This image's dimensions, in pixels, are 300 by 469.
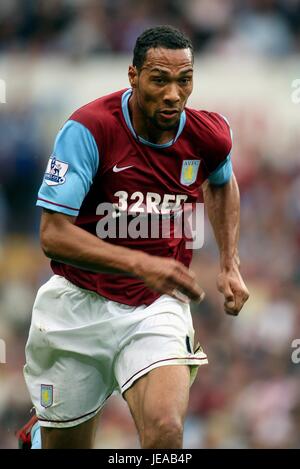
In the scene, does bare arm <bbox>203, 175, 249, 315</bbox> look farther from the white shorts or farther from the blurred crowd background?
the blurred crowd background

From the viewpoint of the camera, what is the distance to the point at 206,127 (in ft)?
20.1

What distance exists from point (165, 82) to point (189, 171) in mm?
602

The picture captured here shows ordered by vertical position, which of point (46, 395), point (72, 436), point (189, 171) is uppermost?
point (189, 171)

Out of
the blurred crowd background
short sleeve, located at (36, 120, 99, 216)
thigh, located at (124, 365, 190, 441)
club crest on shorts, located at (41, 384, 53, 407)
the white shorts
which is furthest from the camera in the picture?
the blurred crowd background

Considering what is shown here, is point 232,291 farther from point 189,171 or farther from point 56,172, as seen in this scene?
point 56,172

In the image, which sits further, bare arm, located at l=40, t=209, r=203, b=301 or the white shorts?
the white shorts

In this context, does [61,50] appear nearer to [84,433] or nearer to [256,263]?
[256,263]

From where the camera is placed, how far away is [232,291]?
6.02 m

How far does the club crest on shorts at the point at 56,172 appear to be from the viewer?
5.67m

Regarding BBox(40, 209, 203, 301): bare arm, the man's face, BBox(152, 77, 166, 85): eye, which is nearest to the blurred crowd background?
BBox(40, 209, 203, 301): bare arm

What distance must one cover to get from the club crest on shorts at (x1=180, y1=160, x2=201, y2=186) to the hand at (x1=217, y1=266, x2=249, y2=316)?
52 centimetres

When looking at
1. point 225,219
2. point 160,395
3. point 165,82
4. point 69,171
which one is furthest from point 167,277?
point 225,219

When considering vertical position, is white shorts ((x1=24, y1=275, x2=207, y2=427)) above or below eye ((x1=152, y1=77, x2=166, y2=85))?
below

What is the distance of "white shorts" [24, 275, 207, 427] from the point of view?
5.84m
